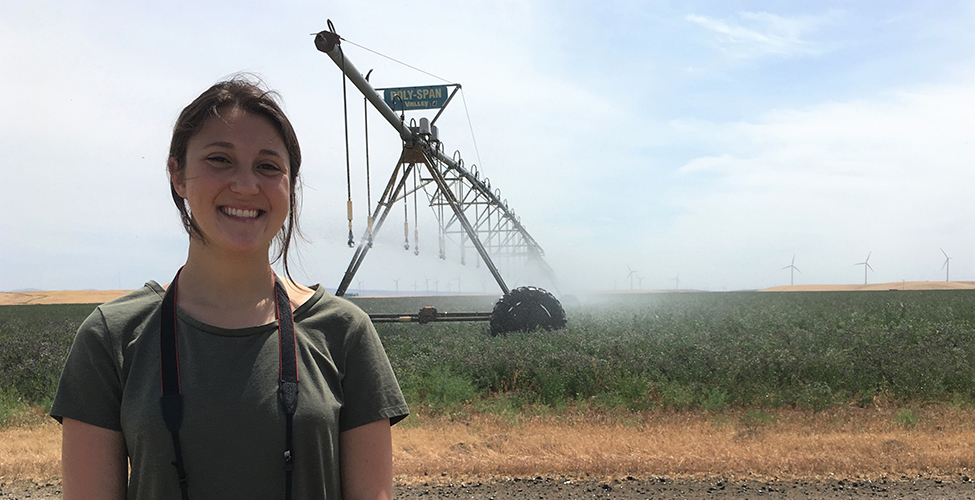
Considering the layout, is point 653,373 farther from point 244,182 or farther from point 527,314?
point 244,182

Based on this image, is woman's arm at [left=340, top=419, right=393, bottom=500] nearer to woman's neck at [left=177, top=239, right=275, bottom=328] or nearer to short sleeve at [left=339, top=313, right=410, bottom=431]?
short sleeve at [left=339, top=313, right=410, bottom=431]

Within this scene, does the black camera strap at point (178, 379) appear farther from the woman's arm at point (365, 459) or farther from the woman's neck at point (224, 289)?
the woman's arm at point (365, 459)

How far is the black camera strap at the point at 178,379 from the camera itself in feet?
4.99

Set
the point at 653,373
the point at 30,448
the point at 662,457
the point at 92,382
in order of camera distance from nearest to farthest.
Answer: the point at 92,382
the point at 662,457
the point at 30,448
the point at 653,373

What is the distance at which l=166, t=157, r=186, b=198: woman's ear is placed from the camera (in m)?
1.75

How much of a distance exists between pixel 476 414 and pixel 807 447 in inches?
166

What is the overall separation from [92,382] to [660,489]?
5506 millimetres

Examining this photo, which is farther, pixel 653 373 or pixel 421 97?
pixel 421 97

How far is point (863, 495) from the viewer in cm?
585

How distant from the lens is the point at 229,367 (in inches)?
63.1

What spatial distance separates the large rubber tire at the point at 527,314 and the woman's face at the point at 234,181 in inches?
562

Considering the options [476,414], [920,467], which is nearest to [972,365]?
[920,467]

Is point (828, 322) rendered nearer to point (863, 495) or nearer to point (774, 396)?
point (774, 396)

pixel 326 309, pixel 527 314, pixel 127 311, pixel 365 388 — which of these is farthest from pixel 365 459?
pixel 527 314
